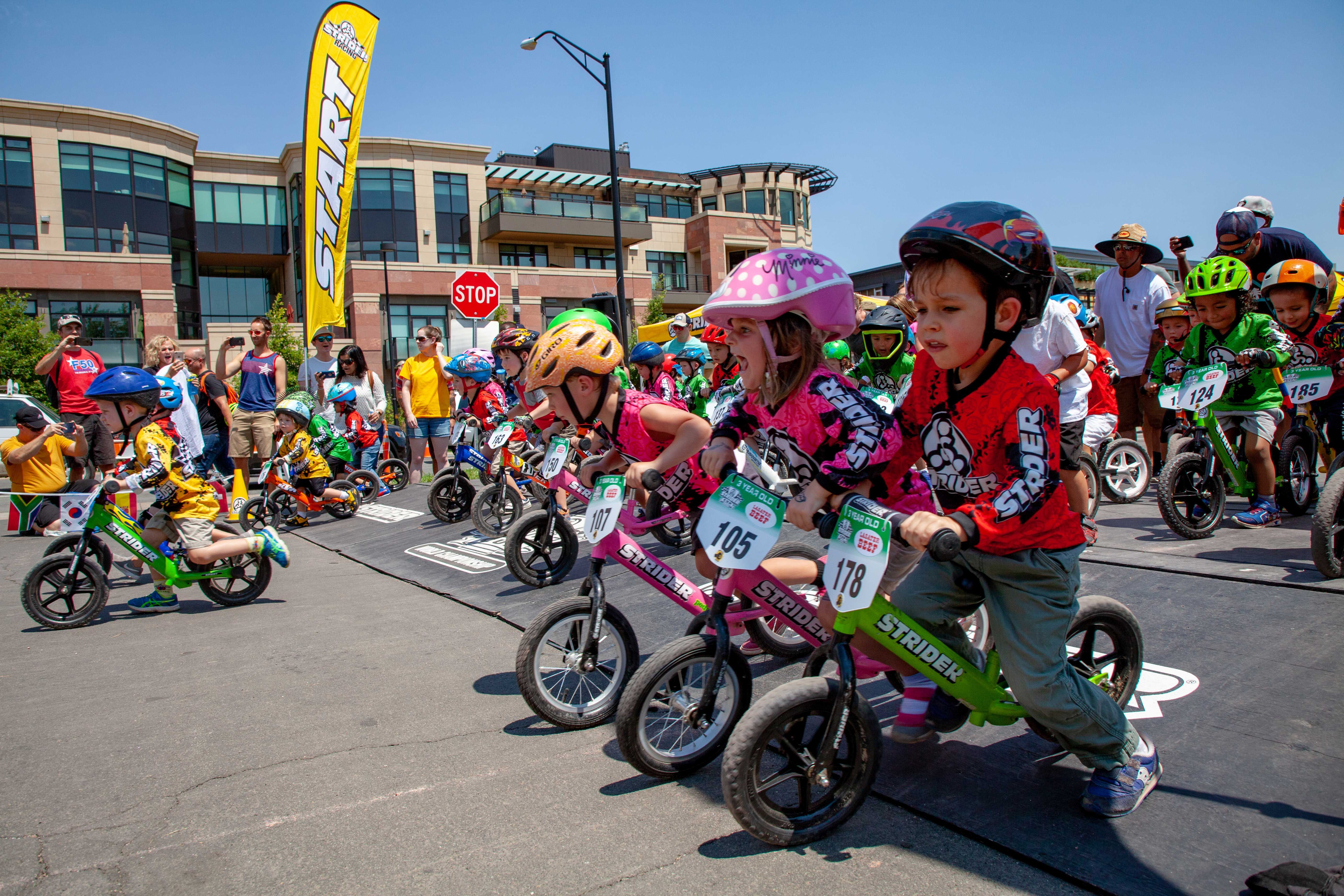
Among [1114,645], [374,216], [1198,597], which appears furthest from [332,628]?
[374,216]

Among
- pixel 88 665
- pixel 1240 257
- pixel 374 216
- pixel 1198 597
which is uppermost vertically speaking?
pixel 374 216

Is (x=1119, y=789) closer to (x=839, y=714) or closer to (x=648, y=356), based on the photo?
(x=839, y=714)

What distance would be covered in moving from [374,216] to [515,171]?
9110 mm

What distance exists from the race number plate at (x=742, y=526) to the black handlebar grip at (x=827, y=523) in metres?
0.17

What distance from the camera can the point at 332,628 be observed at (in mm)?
5684

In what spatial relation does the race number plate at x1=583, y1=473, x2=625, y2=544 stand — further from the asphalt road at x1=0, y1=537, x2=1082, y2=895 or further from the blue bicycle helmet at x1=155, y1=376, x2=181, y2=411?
the blue bicycle helmet at x1=155, y1=376, x2=181, y2=411

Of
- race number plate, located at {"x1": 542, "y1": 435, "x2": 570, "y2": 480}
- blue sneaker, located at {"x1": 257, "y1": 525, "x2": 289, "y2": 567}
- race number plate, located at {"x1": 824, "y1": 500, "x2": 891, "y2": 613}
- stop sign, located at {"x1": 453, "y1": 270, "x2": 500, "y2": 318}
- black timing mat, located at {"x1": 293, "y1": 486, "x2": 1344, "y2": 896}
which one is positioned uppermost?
stop sign, located at {"x1": 453, "y1": 270, "x2": 500, "y2": 318}

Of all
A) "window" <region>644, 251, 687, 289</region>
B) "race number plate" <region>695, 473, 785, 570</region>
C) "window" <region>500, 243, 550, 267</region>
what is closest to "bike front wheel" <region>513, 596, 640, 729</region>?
"race number plate" <region>695, 473, 785, 570</region>

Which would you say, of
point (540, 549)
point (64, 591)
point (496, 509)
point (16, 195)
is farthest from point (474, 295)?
point (16, 195)

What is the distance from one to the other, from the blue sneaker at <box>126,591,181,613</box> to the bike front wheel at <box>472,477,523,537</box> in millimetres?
2716

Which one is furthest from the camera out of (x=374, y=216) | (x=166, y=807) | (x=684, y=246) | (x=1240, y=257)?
(x=684, y=246)

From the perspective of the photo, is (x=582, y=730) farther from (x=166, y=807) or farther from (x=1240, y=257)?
(x=1240, y=257)

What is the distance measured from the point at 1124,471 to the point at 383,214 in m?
42.0

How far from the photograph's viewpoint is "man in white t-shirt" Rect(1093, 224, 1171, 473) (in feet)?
24.7
